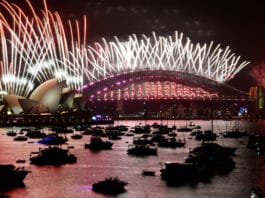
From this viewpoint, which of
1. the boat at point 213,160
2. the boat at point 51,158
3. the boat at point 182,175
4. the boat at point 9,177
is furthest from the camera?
the boat at point 51,158

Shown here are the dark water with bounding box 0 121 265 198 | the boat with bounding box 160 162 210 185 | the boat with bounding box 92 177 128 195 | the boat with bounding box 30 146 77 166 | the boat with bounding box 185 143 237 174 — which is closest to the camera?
the boat with bounding box 92 177 128 195

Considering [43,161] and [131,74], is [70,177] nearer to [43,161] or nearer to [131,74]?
[43,161]

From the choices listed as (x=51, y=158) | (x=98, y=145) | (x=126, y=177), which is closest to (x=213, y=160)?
(x=126, y=177)

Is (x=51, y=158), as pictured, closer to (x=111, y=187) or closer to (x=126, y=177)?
(x=126, y=177)

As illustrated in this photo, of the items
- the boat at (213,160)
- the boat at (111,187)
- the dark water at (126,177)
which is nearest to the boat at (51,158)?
the dark water at (126,177)

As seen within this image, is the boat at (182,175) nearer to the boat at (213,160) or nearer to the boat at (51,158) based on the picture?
the boat at (213,160)

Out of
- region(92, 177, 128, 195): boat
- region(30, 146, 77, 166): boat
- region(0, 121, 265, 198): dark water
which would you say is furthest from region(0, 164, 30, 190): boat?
region(30, 146, 77, 166): boat

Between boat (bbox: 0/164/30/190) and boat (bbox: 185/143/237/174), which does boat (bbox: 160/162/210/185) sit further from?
boat (bbox: 0/164/30/190)

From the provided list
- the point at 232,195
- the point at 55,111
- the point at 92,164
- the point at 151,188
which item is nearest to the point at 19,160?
the point at 92,164
